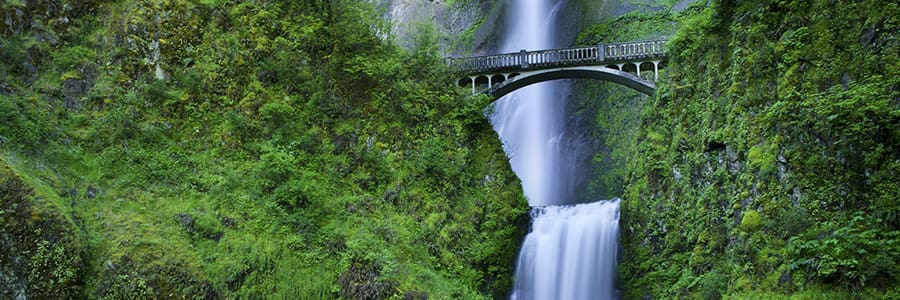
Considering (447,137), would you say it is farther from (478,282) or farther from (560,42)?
(560,42)

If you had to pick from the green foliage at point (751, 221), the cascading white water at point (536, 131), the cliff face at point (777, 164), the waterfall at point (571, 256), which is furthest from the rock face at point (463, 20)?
the green foliage at point (751, 221)

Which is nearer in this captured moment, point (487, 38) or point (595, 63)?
point (595, 63)

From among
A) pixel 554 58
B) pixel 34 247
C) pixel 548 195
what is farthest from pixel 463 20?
pixel 34 247

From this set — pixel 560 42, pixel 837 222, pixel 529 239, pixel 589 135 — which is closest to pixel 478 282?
pixel 529 239

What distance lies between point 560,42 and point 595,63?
8243 mm

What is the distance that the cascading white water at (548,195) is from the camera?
16.5 m

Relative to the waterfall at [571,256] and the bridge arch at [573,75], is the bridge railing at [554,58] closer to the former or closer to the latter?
the bridge arch at [573,75]

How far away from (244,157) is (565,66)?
10246 millimetres

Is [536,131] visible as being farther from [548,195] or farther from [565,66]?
[565,66]

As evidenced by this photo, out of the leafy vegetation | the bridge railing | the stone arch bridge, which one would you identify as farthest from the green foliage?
the bridge railing

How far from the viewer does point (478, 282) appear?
605 inches

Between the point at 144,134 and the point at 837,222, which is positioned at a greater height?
the point at 144,134

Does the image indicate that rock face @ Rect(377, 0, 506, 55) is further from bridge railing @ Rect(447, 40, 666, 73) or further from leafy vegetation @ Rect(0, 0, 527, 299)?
leafy vegetation @ Rect(0, 0, 527, 299)

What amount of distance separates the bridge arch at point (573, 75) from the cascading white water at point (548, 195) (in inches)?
116
